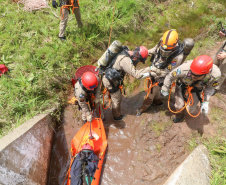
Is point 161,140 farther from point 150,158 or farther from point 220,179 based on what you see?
point 220,179

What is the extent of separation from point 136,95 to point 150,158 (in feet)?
6.44

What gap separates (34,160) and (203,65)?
3.69 meters

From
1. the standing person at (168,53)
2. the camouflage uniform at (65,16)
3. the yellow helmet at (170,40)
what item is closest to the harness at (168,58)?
the standing person at (168,53)

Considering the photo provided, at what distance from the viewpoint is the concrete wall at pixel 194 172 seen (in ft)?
9.28

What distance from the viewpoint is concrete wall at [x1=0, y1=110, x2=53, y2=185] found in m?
2.50

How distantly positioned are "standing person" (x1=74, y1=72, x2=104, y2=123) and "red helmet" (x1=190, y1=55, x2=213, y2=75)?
186 cm

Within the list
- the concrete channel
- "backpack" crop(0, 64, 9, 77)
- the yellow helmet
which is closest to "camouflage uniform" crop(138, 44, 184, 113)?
the yellow helmet

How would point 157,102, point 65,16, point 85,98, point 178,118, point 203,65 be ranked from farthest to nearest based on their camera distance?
point 65,16 < point 157,102 < point 178,118 < point 85,98 < point 203,65

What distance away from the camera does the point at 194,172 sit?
2.96m

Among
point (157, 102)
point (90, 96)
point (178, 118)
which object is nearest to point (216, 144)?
point (178, 118)

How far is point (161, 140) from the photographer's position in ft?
12.8

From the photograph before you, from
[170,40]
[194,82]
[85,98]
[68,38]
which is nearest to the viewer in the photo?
[170,40]

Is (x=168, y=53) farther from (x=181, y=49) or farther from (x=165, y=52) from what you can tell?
(x=181, y=49)

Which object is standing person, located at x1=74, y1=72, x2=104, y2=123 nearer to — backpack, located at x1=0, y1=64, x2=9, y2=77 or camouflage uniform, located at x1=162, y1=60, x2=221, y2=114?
camouflage uniform, located at x1=162, y1=60, x2=221, y2=114
